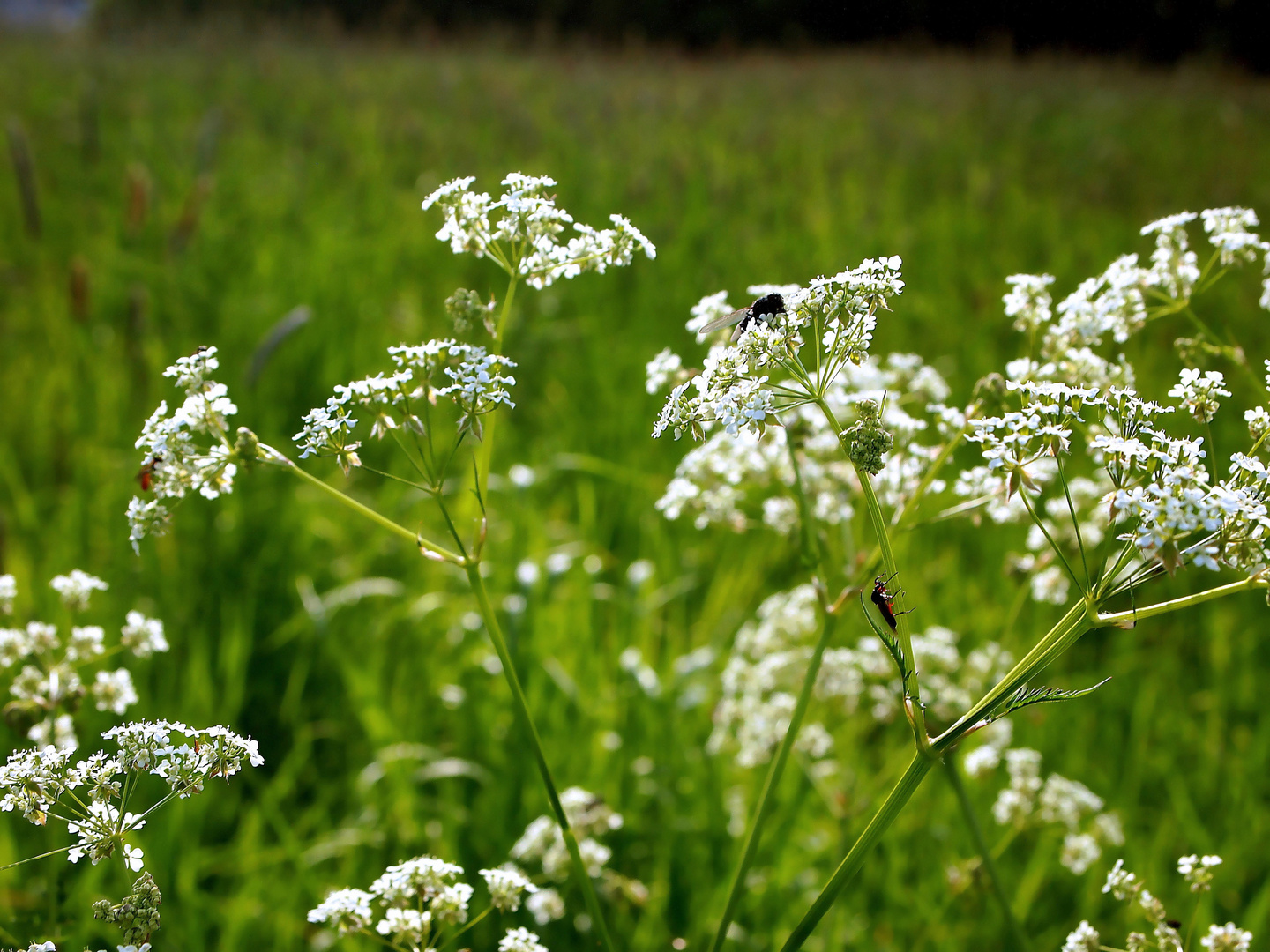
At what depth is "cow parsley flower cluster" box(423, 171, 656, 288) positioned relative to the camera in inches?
70.1

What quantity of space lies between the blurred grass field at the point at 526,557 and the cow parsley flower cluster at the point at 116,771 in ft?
1.43

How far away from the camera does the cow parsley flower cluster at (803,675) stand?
9.57 ft

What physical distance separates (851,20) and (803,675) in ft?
77.5

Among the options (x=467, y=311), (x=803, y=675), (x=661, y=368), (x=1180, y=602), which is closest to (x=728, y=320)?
(x=661, y=368)

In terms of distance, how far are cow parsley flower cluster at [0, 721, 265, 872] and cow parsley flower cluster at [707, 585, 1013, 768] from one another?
1778 millimetres

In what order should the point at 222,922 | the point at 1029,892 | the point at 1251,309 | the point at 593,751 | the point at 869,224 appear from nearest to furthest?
the point at 222,922 < the point at 1029,892 < the point at 593,751 < the point at 1251,309 < the point at 869,224

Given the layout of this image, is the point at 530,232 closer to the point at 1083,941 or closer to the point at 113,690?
the point at 113,690

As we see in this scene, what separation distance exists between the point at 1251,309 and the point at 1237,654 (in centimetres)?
372

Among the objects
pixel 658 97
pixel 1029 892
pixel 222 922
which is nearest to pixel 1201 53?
pixel 658 97

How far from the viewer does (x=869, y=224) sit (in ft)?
25.6

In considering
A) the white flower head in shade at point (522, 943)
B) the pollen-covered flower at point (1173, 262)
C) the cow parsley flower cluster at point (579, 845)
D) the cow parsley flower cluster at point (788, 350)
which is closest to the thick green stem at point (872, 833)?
the white flower head in shade at point (522, 943)

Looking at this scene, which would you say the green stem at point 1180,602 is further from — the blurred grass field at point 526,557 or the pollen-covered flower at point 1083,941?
the blurred grass field at point 526,557

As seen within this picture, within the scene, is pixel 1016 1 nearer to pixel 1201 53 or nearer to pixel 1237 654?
pixel 1201 53

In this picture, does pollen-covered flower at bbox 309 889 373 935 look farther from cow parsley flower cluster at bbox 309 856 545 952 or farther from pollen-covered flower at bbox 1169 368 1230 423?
pollen-covered flower at bbox 1169 368 1230 423
